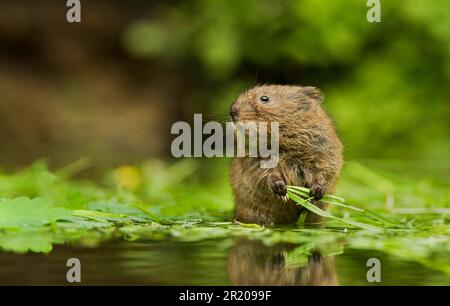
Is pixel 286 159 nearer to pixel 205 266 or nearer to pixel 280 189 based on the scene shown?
pixel 280 189

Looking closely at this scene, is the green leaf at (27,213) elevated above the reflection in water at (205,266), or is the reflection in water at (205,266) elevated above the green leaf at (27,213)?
the green leaf at (27,213)

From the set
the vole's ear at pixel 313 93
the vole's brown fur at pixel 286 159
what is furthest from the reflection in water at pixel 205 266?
the vole's ear at pixel 313 93

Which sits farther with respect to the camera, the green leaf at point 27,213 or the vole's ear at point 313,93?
the vole's ear at point 313,93

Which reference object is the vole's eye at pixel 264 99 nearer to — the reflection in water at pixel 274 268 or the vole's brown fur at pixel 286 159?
the vole's brown fur at pixel 286 159

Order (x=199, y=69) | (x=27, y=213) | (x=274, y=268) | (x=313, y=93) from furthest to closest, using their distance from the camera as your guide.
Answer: (x=199, y=69), (x=313, y=93), (x=27, y=213), (x=274, y=268)

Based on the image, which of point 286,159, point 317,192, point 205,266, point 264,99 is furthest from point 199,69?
point 205,266

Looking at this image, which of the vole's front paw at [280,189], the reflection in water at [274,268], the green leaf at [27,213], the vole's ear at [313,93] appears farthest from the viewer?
the vole's ear at [313,93]

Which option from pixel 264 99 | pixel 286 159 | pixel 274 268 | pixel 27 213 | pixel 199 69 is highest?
pixel 199 69

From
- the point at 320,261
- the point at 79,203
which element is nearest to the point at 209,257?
the point at 320,261
